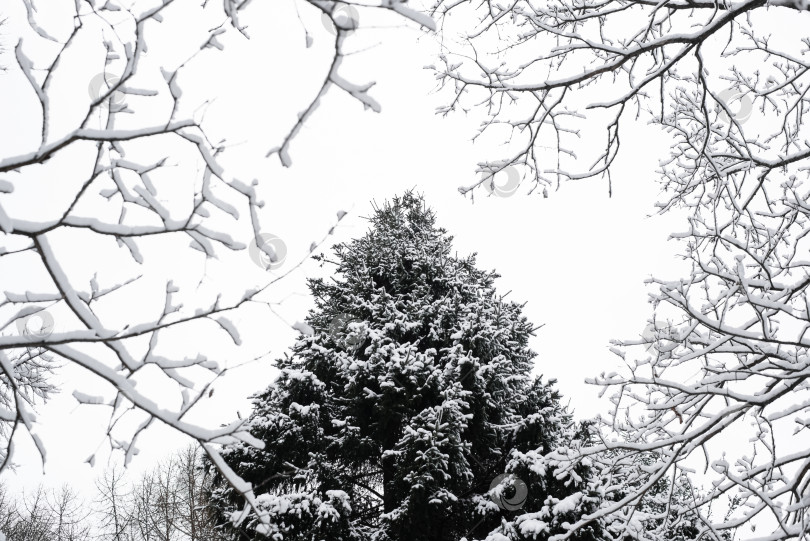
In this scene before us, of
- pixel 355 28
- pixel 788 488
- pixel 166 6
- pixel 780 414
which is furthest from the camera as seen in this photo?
pixel 780 414

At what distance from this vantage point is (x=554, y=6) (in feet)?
12.0

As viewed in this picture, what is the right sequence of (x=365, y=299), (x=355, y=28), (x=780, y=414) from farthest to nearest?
(x=365, y=299)
(x=780, y=414)
(x=355, y=28)

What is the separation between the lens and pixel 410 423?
6324 mm

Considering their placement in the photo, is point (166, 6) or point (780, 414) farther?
point (780, 414)

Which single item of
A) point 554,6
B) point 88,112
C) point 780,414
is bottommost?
point 780,414

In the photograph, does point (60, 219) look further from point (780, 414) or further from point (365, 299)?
point (365, 299)

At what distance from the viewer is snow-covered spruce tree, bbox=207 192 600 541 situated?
234 inches

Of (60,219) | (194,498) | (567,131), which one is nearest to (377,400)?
(567,131)

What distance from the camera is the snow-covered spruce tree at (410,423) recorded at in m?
5.95

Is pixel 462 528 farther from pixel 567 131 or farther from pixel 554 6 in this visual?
pixel 554 6

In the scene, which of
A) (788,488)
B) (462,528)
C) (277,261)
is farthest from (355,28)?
(462,528)

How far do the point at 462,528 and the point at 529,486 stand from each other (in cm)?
102

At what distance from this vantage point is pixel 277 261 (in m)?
1.90

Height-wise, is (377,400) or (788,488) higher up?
(377,400)
